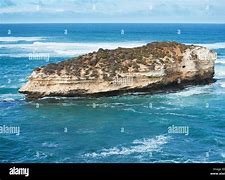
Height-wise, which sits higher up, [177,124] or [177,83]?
[177,83]

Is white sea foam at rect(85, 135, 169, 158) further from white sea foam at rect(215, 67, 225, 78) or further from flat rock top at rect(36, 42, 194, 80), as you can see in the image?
white sea foam at rect(215, 67, 225, 78)

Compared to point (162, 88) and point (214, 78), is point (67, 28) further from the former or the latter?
point (214, 78)

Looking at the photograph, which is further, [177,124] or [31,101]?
[31,101]

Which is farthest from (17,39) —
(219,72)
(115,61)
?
(219,72)

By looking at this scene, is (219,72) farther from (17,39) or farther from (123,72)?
(17,39)

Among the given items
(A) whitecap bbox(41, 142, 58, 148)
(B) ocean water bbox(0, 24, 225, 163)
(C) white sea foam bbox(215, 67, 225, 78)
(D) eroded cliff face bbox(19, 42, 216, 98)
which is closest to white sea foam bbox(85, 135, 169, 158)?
(B) ocean water bbox(0, 24, 225, 163)
